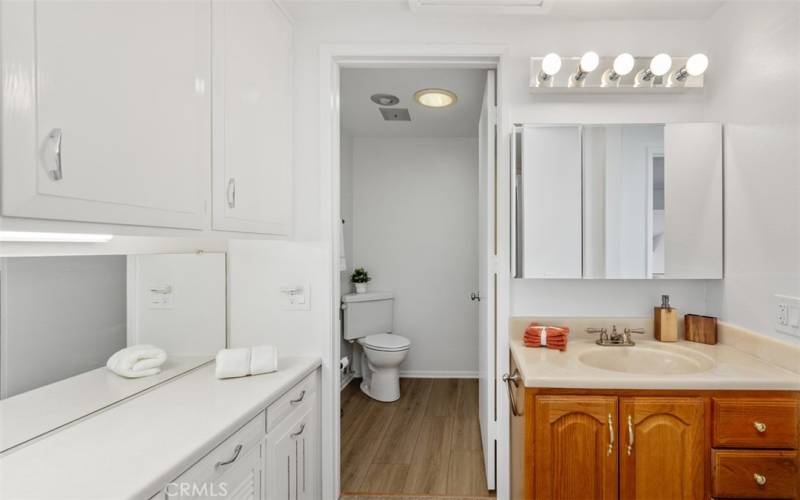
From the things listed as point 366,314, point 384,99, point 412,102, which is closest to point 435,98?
point 412,102

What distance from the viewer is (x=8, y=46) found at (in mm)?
675

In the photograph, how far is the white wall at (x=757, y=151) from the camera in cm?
134

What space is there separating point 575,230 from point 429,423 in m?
1.87

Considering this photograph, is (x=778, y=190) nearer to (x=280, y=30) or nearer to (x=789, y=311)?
Result: (x=789, y=311)

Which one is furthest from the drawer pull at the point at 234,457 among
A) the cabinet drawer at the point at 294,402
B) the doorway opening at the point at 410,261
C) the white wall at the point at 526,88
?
the doorway opening at the point at 410,261

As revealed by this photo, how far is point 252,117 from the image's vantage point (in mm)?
1470

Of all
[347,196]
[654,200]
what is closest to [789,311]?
[654,200]

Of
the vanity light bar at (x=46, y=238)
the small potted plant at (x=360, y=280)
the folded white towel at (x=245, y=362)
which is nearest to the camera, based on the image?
the vanity light bar at (x=46, y=238)

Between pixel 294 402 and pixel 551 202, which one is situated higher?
pixel 551 202

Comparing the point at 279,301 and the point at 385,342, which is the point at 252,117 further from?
the point at 385,342

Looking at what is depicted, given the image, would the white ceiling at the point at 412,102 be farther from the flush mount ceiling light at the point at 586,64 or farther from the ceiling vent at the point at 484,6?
the flush mount ceiling light at the point at 586,64

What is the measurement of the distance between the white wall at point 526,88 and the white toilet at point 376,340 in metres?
1.60

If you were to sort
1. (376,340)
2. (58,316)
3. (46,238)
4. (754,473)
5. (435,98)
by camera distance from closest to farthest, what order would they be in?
(46,238) < (58,316) < (754,473) < (435,98) < (376,340)

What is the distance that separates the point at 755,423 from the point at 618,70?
4.75 feet
